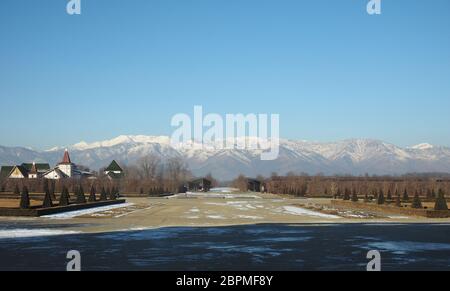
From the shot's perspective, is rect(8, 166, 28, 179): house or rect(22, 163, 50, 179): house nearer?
rect(8, 166, 28, 179): house

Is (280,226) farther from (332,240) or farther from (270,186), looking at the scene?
(270,186)

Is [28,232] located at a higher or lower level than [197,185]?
higher

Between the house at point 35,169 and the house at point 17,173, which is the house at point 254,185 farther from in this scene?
the house at point 17,173

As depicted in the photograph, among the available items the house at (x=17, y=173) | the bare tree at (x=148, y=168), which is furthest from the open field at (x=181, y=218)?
the bare tree at (x=148, y=168)

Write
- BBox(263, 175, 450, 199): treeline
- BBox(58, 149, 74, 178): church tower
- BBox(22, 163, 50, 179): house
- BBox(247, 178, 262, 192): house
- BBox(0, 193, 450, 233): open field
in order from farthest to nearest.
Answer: BBox(247, 178, 262, 192): house < BBox(58, 149, 74, 178): church tower < BBox(22, 163, 50, 179): house < BBox(263, 175, 450, 199): treeline < BBox(0, 193, 450, 233): open field

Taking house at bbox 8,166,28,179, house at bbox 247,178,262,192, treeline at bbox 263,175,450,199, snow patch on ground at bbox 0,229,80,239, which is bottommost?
house at bbox 247,178,262,192

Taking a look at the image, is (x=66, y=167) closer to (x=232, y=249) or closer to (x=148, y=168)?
(x=148, y=168)

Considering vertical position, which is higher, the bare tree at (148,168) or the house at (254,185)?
the bare tree at (148,168)

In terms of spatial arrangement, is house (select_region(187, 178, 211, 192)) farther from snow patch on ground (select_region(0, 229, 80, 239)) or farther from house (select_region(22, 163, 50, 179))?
snow patch on ground (select_region(0, 229, 80, 239))

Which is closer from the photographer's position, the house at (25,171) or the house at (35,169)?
the house at (25,171)

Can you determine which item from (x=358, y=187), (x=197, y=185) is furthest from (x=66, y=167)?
(x=358, y=187)

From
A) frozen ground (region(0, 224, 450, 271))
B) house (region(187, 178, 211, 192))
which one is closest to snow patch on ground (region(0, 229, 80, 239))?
frozen ground (region(0, 224, 450, 271))

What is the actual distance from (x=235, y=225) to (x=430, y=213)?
15.7m

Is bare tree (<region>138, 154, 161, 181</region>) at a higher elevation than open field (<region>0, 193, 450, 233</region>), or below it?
higher
